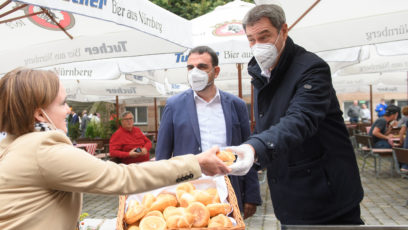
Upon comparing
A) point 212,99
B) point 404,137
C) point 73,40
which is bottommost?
point 404,137

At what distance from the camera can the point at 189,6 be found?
21453 millimetres

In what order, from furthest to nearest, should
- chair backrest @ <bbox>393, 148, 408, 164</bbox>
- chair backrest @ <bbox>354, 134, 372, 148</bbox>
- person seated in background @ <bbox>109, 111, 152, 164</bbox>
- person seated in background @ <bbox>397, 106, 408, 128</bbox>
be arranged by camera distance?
1. person seated in background @ <bbox>397, 106, 408, 128</bbox>
2. chair backrest @ <bbox>354, 134, 372, 148</bbox>
3. person seated in background @ <bbox>109, 111, 152, 164</bbox>
4. chair backrest @ <bbox>393, 148, 408, 164</bbox>

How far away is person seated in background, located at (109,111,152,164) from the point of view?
7641 mm

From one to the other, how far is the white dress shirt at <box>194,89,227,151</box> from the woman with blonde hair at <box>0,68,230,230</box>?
1.33 m

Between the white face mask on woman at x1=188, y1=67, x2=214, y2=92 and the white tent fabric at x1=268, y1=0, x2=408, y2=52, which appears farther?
the white tent fabric at x1=268, y1=0, x2=408, y2=52

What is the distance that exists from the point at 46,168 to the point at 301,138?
3.82ft

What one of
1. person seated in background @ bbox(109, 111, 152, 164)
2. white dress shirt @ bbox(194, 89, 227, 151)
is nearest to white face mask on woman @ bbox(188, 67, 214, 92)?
white dress shirt @ bbox(194, 89, 227, 151)

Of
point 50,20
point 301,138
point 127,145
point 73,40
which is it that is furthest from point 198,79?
point 127,145

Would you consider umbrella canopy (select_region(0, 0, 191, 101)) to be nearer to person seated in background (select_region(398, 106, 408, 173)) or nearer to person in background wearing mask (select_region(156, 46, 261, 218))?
person in background wearing mask (select_region(156, 46, 261, 218))

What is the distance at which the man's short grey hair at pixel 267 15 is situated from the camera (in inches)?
87.4

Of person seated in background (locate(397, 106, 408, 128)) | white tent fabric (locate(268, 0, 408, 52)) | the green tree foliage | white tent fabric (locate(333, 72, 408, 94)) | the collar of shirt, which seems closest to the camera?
the collar of shirt

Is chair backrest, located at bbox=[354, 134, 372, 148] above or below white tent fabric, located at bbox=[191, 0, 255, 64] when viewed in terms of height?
below

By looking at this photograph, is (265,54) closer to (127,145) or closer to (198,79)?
(198,79)

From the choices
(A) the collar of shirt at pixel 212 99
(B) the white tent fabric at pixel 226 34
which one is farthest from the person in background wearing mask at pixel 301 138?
(B) the white tent fabric at pixel 226 34
